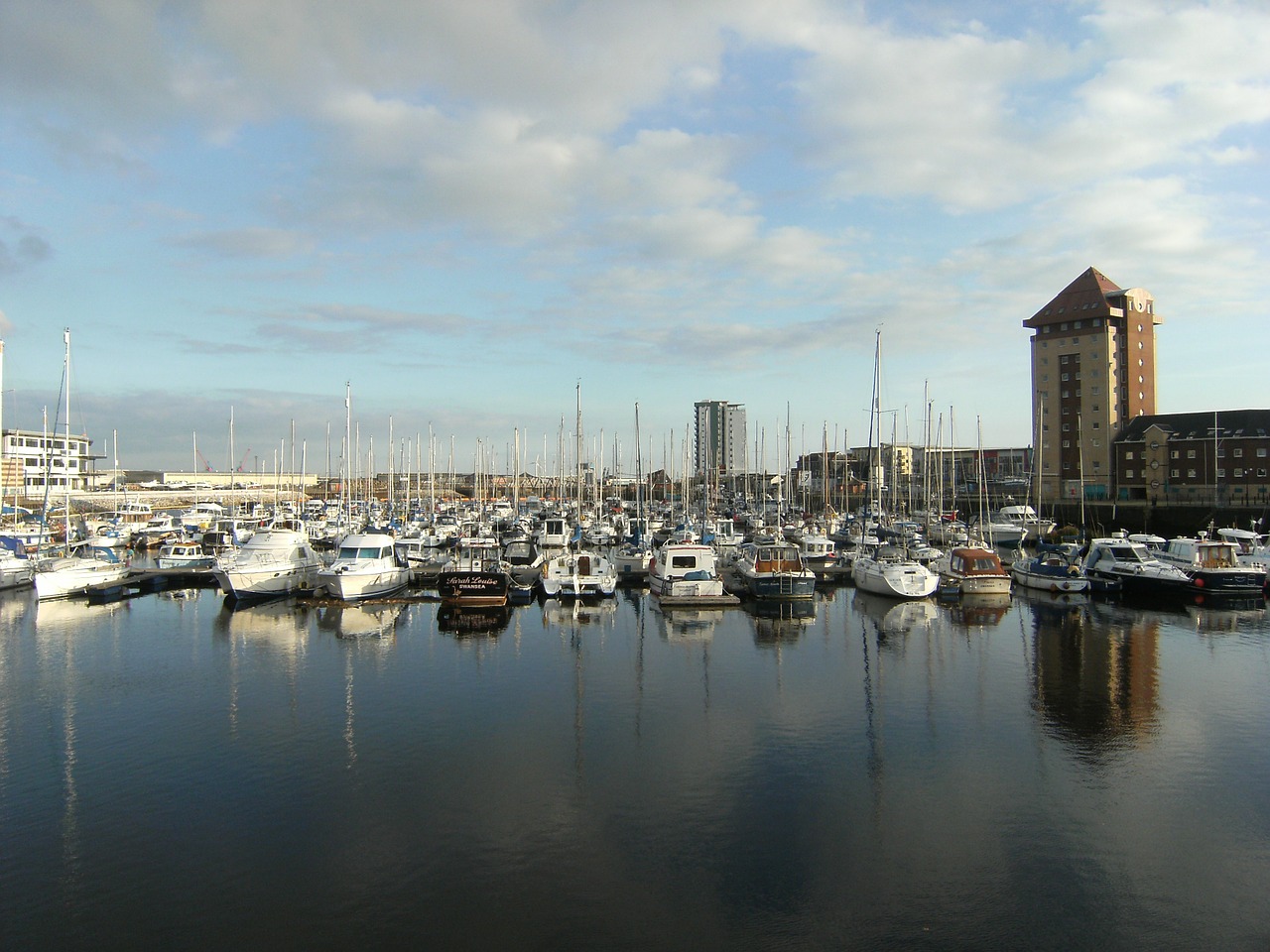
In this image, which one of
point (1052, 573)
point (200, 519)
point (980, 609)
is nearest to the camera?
point (980, 609)

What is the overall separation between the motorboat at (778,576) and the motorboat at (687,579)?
1327 millimetres

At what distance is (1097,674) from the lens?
23859mm

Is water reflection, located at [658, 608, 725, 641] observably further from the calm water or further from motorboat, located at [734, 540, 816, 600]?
the calm water

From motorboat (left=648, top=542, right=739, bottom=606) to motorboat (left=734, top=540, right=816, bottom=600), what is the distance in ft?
4.35

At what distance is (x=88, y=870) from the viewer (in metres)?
11.9

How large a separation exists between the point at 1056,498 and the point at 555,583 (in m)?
71.2

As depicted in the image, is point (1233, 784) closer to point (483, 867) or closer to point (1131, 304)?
point (483, 867)

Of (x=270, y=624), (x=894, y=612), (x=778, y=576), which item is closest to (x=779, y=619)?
(x=778, y=576)

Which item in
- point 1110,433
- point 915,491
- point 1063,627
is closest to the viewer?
point 1063,627

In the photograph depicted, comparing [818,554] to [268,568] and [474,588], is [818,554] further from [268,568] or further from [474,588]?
[268,568]

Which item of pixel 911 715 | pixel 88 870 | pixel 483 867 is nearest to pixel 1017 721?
pixel 911 715

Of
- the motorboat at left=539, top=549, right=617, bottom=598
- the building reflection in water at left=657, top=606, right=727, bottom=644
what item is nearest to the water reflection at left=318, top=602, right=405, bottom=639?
the motorboat at left=539, top=549, right=617, bottom=598

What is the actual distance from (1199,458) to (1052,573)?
158 feet

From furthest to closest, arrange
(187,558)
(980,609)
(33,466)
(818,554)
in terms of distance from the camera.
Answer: (33,466) < (818,554) < (187,558) < (980,609)
